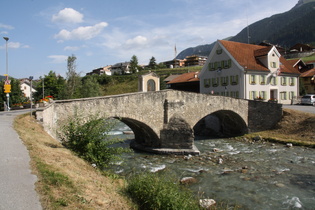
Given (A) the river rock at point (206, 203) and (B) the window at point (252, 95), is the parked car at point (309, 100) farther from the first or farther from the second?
(A) the river rock at point (206, 203)

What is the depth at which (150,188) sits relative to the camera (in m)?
7.24

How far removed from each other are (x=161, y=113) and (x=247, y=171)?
22.5 ft

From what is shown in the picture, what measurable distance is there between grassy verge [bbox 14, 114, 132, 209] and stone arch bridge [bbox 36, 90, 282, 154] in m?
3.86

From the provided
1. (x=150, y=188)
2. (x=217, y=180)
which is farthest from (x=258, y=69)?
(x=150, y=188)

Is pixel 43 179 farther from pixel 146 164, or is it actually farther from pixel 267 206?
pixel 146 164

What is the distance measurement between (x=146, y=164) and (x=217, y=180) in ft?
14.2

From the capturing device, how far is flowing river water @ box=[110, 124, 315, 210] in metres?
9.87

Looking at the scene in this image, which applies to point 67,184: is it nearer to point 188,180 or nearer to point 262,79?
point 188,180

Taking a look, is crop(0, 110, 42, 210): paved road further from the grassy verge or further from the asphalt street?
the grassy verge

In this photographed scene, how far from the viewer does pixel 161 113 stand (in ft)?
58.5

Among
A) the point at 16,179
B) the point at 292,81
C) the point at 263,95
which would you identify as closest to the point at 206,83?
the point at 263,95

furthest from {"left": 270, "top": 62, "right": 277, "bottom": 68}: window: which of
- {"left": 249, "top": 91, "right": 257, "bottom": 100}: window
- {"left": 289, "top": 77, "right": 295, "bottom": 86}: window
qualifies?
{"left": 249, "top": 91, "right": 257, "bottom": 100}: window

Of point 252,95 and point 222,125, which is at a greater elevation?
point 252,95

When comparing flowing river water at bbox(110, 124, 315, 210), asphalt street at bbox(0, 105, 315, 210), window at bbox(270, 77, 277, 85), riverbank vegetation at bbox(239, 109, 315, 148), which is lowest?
flowing river water at bbox(110, 124, 315, 210)
